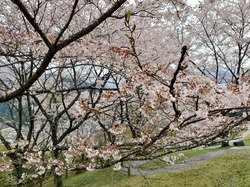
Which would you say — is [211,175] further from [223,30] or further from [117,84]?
[223,30]

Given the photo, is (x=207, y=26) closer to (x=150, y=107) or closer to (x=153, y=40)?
(x=153, y=40)

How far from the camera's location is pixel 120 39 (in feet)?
29.8

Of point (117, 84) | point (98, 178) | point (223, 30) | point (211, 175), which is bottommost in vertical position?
point (98, 178)

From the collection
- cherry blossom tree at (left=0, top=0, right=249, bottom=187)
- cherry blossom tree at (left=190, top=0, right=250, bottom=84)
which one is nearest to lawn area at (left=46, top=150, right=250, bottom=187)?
cherry blossom tree at (left=0, top=0, right=249, bottom=187)

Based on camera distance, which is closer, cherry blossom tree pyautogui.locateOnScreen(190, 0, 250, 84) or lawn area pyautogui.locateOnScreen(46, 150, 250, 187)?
lawn area pyautogui.locateOnScreen(46, 150, 250, 187)

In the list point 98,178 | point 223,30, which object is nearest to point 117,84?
point 223,30

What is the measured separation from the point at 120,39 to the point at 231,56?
9421 millimetres

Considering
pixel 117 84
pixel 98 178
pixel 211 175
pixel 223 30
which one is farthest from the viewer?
pixel 98 178

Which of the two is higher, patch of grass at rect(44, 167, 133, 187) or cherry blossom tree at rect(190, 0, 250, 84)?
cherry blossom tree at rect(190, 0, 250, 84)

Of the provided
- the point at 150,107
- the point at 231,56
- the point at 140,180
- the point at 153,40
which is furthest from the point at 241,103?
the point at 231,56

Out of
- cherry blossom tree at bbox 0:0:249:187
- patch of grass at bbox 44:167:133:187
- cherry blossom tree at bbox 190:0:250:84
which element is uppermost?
cherry blossom tree at bbox 190:0:250:84

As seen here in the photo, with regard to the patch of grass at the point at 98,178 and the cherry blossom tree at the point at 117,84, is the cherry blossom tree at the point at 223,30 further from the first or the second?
the patch of grass at the point at 98,178

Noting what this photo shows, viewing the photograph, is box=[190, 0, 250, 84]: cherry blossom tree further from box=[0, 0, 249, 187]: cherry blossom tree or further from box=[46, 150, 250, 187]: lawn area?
box=[46, 150, 250, 187]: lawn area

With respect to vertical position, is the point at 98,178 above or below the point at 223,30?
below
